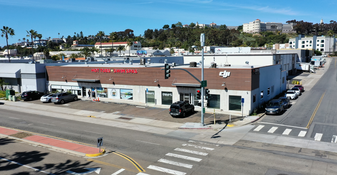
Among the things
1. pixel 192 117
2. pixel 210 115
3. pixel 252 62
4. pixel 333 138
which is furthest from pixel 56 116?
pixel 252 62

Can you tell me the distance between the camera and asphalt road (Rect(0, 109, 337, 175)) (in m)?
15.5

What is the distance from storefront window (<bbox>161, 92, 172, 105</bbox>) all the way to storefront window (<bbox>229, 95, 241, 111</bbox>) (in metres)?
8.81

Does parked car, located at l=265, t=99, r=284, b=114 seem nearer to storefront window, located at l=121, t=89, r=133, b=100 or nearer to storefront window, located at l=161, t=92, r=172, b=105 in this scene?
storefront window, located at l=161, t=92, r=172, b=105

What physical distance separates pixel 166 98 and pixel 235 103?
1010 cm

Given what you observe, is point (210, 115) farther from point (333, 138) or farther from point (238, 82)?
point (333, 138)

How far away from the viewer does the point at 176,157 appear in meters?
17.6

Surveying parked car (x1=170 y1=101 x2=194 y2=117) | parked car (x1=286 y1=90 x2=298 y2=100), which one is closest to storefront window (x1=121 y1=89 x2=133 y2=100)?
parked car (x1=170 y1=101 x2=194 y2=117)

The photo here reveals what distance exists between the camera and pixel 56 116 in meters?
32.5

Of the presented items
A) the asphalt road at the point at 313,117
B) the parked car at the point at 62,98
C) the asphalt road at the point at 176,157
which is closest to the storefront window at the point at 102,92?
the parked car at the point at 62,98

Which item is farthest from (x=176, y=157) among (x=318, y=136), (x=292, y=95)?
(x=292, y=95)

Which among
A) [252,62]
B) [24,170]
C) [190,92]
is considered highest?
Result: [252,62]

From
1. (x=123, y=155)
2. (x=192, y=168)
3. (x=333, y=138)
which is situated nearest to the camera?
(x=192, y=168)

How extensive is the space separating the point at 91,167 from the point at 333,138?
20173 mm

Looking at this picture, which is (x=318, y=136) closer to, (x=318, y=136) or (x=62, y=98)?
(x=318, y=136)
